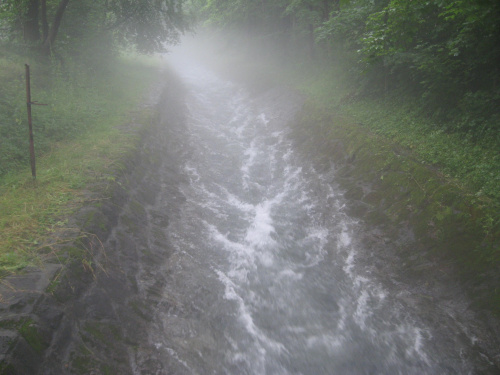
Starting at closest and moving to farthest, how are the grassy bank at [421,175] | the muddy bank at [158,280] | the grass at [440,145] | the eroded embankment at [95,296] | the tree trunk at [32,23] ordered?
the eroded embankment at [95,296] → the muddy bank at [158,280] → the grassy bank at [421,175] → the grass at [440,145] → the tree trunk at [32,23]

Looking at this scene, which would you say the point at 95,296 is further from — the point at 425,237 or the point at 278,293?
the point at 425,237

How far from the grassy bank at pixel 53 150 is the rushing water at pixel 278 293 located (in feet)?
7.65

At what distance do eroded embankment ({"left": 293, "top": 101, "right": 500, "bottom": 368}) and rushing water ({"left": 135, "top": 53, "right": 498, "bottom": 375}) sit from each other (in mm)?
423

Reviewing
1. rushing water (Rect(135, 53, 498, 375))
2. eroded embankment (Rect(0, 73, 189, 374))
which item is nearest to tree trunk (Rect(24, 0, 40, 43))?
rushing water (Rect(135, 53, 498, 375))

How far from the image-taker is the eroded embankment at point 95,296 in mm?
3773

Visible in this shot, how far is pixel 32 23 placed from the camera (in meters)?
12.2

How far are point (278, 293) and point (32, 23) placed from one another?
1454 centimetres

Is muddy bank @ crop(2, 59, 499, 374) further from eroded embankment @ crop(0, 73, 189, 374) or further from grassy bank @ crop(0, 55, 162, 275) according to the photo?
grassy bank @ crop(0, 55, 162, 275)

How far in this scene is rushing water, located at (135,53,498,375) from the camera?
5371 millimetres

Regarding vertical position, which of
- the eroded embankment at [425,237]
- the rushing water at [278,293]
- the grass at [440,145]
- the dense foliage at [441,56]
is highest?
the dense foliage at [441,56]

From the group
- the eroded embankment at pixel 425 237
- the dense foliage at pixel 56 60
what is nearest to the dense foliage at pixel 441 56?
the eroded embankment at pixel 425 237

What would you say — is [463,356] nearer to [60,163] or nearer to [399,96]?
[399,96]

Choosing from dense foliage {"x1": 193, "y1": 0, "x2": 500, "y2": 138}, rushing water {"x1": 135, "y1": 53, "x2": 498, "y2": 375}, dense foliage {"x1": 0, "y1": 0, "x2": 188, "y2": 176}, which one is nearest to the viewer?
rushing water {"x1": 135, "y1": 53, "x2": 498, "y2": 375}

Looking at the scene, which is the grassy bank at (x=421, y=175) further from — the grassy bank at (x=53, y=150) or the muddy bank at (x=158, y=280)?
the grassy bank at (x=53, y=150)
